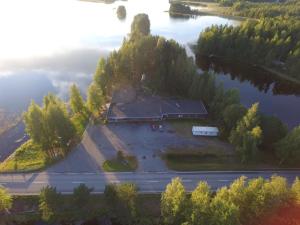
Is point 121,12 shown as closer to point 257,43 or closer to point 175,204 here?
point 257,43

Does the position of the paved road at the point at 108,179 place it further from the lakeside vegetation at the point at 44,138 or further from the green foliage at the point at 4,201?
the green foliage at the point at 4,201

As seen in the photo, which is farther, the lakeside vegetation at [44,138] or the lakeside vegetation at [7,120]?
the lakeside vegetation at [7,120]

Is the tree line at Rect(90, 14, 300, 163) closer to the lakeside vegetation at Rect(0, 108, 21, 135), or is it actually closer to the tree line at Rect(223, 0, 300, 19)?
the lakeside vegetation at Rect(0, 108, 21, 135)

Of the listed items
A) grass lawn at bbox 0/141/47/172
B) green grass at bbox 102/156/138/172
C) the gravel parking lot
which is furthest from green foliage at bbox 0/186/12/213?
green grass at bbox 102/156/138/172

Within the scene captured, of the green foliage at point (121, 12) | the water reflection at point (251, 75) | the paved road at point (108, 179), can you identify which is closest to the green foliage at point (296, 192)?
the paved road at point (108, 179)

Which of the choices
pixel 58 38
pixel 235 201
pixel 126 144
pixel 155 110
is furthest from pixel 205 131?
pixel 58 38

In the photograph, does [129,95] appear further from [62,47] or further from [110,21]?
[110,21]
